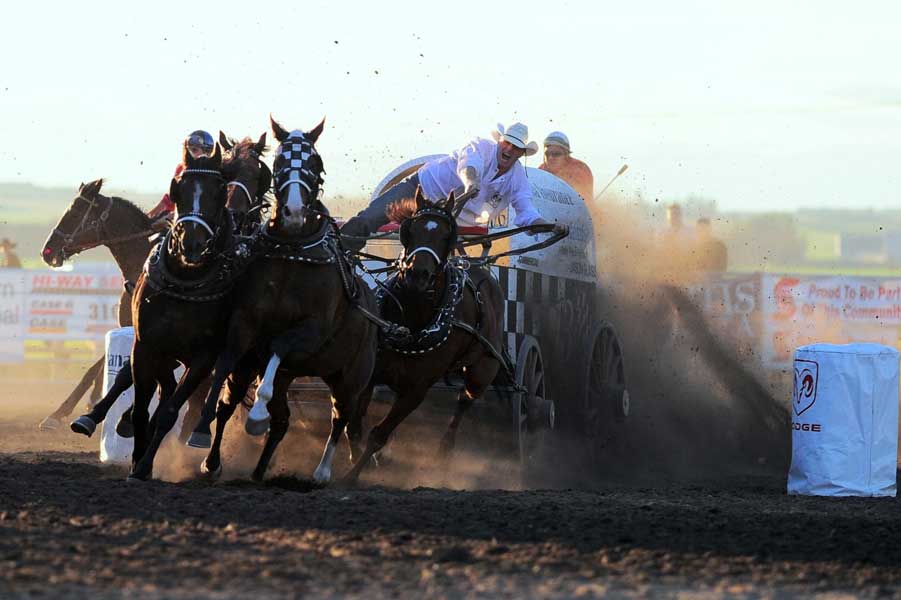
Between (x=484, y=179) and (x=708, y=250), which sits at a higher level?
(x=484, y=179)

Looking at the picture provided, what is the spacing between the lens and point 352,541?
6.17 metres

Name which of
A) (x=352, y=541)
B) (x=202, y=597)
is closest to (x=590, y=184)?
(x=352, y=541)

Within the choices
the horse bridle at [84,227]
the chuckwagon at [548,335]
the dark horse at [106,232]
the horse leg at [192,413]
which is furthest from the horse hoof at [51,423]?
the chuckwagon at [548,335]

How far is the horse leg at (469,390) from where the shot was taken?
1001 cm

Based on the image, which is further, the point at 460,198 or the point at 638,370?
the point at 638,370

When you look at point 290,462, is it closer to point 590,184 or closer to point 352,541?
point 352,541

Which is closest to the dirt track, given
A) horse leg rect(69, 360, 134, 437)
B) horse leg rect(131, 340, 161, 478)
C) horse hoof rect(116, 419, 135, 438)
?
horse leg rect(131, 340, 161, 478)

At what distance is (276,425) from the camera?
9000 millimetres

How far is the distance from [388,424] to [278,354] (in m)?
1.52

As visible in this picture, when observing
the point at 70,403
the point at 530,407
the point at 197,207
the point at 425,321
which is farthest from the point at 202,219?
the point at 70,403

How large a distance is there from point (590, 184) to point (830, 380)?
18.9ft

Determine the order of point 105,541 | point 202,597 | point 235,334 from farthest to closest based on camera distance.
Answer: point 235,334, point 105,541, point 202,597

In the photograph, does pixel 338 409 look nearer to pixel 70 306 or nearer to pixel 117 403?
pixel 117 403

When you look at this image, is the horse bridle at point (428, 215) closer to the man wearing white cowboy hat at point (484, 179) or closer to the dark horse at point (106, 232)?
the man wearing white cowboy hat at point (484, 179)
